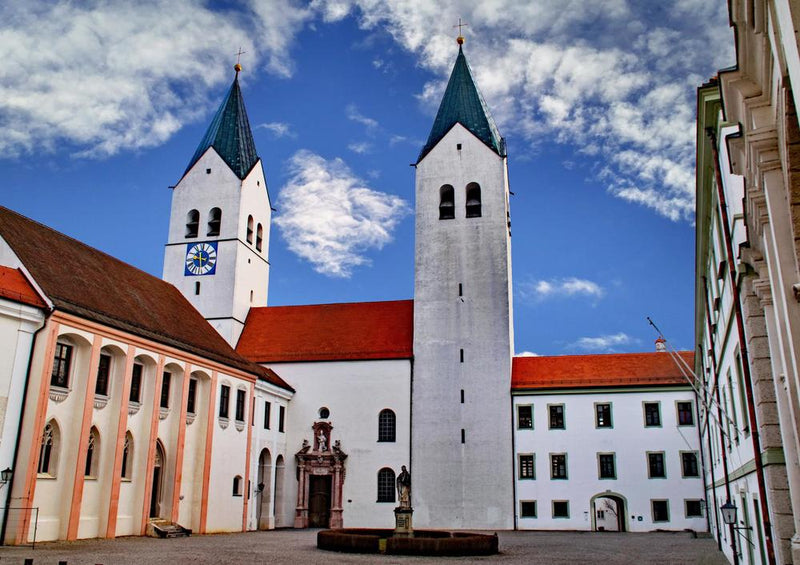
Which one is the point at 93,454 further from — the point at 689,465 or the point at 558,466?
the point at 689,465

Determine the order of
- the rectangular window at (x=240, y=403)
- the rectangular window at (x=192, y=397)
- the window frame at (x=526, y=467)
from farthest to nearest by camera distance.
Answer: the window frame at (x=526, y=467) < the rectangular window at (x=240, y=403) < the rectangular window at (x=192, y=397)

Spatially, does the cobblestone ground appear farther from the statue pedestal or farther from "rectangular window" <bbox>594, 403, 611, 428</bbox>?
"rectangular window" <bbox>594, 403, 611, 428</bbox>

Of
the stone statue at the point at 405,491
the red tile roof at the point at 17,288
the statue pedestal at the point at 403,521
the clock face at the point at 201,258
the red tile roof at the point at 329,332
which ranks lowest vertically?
the statue pedestal at the point at 403,521

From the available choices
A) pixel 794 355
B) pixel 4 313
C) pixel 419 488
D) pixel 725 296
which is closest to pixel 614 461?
pixel 419 488

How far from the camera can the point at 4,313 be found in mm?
21062

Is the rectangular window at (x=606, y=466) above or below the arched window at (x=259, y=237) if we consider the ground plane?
below

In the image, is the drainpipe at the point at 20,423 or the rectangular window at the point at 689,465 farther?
the rectangular window at the point at 689,465

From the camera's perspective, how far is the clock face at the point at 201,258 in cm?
4406

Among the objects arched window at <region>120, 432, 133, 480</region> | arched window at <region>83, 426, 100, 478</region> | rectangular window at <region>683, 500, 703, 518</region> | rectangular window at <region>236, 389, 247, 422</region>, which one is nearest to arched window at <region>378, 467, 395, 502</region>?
rectangular window at <region>236, 389, 247, 422</region>

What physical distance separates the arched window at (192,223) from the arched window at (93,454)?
22.7 m

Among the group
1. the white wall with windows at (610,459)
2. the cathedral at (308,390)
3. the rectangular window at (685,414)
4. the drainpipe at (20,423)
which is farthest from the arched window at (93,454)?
the rectangular window at (685,414)

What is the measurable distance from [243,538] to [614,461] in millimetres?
19321

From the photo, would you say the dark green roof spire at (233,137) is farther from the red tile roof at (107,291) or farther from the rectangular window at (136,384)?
the rectangular window at (136,384)

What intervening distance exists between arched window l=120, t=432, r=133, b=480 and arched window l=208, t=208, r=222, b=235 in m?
20.7
